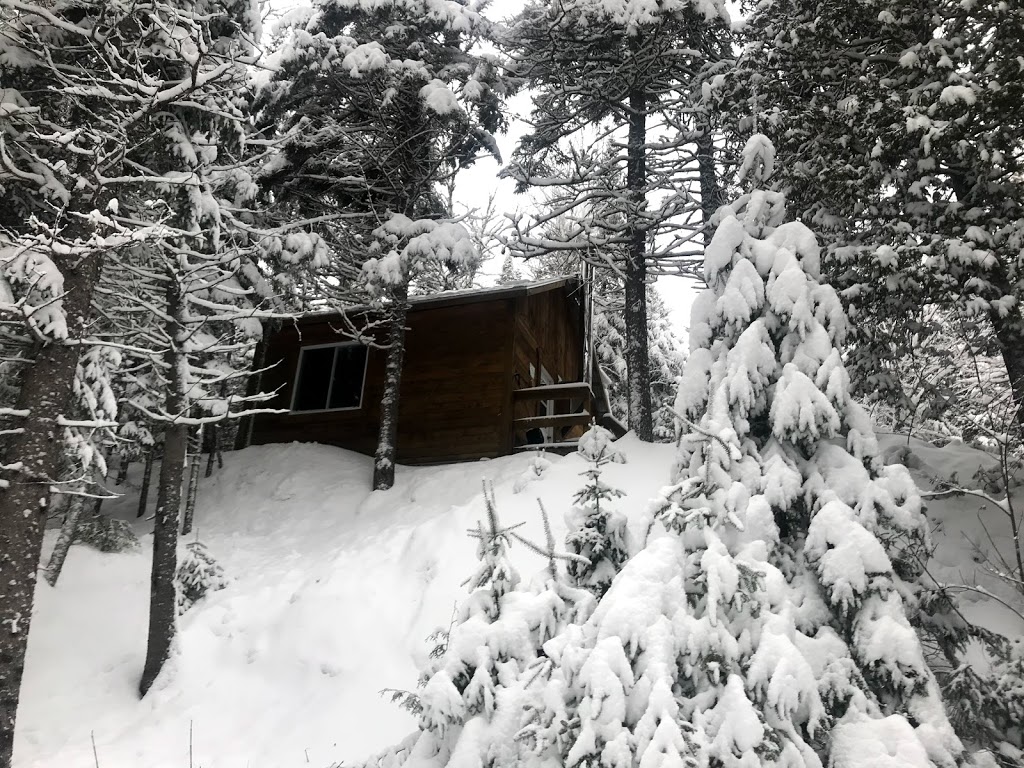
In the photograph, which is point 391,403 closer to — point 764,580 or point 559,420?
point 559,420

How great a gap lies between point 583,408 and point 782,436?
1473 centimetres

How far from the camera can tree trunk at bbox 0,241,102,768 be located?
6.11 meters

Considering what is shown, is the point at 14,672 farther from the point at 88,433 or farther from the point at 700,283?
the point at 700,283

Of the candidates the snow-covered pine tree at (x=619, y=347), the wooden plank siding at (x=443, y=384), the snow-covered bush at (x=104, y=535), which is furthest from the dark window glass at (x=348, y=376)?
the snow-covered pine tree at (x=619, y=347)

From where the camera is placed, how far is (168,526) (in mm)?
8641

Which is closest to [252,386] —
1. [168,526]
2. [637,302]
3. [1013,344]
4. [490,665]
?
[168,526]

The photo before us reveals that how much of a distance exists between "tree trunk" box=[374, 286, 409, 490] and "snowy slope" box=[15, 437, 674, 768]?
52cm

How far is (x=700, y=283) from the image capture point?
16.5 m

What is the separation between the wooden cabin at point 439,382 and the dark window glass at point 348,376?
0.02 m

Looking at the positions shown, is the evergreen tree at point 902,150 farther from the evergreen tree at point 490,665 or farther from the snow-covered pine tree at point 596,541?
the evergreen tree at point 490,665

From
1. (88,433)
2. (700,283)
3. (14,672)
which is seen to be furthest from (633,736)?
(700,283)

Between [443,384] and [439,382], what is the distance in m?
0.12

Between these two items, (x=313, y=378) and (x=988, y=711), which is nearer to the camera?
(x=988, y=711)

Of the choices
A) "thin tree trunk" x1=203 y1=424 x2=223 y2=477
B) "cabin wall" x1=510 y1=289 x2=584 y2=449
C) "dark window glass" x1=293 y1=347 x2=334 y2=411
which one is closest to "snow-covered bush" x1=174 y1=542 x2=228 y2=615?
"thin tree trunk" x1=203 y1=424 x2=223 y2=477
